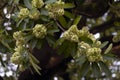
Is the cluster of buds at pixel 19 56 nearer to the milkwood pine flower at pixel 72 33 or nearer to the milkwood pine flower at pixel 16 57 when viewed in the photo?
the milkwood pine flower at pixel 16 57

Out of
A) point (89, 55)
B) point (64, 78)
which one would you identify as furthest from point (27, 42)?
point (64, 78)

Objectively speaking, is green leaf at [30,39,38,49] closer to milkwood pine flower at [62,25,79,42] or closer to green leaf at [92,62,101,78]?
milkwood pine flower at [62,25,79,42]

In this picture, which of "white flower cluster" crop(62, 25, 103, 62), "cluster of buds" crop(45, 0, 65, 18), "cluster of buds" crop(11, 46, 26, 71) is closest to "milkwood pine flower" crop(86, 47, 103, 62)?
"white flower cluster" crop(62, 25, 103, 62)

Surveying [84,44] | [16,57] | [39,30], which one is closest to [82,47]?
[84,44]

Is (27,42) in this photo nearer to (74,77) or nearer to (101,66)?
(101,66)

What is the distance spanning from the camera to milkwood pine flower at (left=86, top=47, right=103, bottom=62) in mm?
1524

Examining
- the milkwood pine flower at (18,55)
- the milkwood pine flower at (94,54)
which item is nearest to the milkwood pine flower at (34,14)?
the milkwood pine flower at (18,55)

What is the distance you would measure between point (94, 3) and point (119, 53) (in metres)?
0.64

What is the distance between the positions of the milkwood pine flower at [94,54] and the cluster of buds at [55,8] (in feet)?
0.74

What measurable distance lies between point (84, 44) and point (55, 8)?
22 cm

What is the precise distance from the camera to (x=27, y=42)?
173cm

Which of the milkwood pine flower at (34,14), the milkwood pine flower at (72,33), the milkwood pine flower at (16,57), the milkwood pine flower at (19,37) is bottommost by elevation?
the milkwood pine flower at (16,57)

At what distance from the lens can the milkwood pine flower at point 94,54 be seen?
1524 mm

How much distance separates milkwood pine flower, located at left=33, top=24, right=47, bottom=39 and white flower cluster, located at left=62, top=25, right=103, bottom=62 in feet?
0.33
